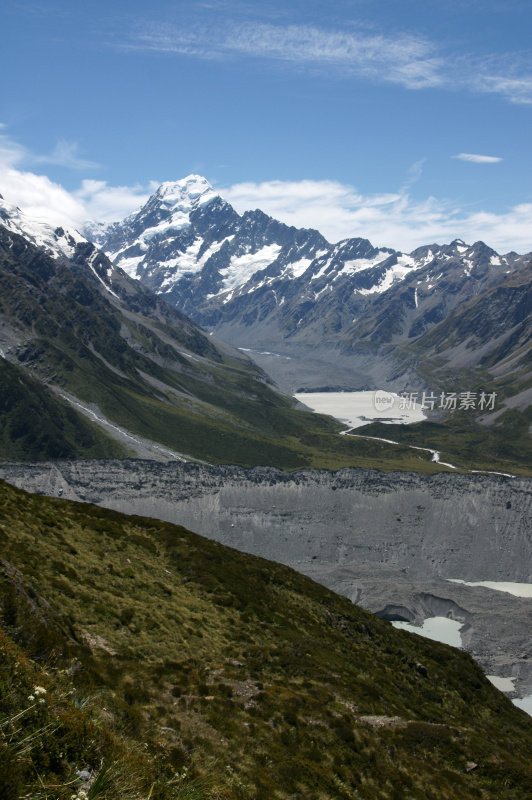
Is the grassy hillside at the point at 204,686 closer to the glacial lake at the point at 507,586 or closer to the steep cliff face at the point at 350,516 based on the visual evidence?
the steep cliff face at the point at 350,516

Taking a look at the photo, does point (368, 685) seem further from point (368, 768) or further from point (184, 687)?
point (184, 687)

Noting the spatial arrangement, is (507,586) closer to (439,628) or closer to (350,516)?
(439,628)

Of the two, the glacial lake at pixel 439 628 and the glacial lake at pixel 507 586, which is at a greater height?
the glacial lake at pixel 507 586

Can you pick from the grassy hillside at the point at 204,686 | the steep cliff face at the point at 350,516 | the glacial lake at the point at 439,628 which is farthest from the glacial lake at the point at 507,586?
the grassy hillside at the point at 204,686

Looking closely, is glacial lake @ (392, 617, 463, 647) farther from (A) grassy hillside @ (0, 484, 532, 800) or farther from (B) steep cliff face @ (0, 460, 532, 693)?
(A) grassy hillside @ (0, 484, 532, 800)

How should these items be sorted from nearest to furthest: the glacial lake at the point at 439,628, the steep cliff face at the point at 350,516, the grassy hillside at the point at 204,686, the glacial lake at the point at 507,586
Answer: the grassy hillside at the point at 204,686 < the glacial lake at the point at 439,628 < the glacial lake at the point at 507,586 < the steep cliff face at the point at 350,516

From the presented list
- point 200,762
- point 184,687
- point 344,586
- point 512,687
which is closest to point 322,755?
point 184,687

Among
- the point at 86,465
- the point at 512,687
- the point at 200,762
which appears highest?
the point at 200,762
